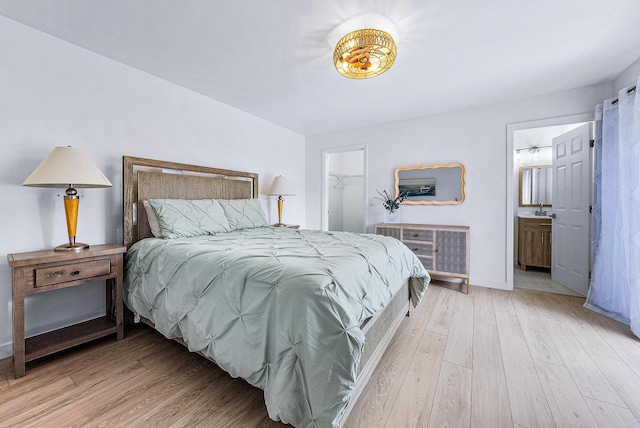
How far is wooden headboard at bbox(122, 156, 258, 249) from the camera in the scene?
2363 millimetres

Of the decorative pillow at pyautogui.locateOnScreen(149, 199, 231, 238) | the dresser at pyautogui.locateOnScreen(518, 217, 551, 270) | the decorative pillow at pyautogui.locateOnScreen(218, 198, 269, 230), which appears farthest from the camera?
the dresser at pyautogui.locateOnScreen(518, 217, 551, 270)

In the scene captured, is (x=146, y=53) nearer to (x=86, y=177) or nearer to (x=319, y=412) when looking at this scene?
(x=86, y=177)

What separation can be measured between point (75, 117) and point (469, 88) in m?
3.80

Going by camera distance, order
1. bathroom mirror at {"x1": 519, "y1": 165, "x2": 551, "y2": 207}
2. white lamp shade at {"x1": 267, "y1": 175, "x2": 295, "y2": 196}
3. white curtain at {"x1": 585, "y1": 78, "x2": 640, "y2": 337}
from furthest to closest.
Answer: bathroom mirror at {"x1": 519, "y1": 165, "x2": 551, "y2": 207} < white lamp shade at {"x1": 267, "y1": 175, "x2": 295, "y2": 196} < white curtain at {"x1": 585, "y1": 78, "x2": 640, "y2": 337}

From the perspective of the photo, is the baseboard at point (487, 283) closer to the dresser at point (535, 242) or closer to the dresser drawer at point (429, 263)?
the dresser drawer at point (429, 263)

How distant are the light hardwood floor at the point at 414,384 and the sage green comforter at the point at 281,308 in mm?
240

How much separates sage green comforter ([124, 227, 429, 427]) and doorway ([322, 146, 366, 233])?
4544 mm

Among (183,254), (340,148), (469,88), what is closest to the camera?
(183,254)

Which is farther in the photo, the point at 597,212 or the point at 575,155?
the point at 575,155

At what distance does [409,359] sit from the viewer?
182cm

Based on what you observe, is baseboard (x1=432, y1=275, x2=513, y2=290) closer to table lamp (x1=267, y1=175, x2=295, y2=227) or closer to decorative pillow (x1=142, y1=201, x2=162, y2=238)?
table lamp (x1=267, y1=175, x2=295, y2=227)

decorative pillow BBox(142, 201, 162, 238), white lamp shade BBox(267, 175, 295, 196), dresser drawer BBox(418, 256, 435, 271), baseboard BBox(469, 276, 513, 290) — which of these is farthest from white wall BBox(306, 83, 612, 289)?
decorative pillow BBox(142, 201, 162, 238)

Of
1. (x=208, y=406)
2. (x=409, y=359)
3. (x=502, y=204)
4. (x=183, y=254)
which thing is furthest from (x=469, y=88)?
(x=208, y=406)

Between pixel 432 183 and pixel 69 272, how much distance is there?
3959mm
